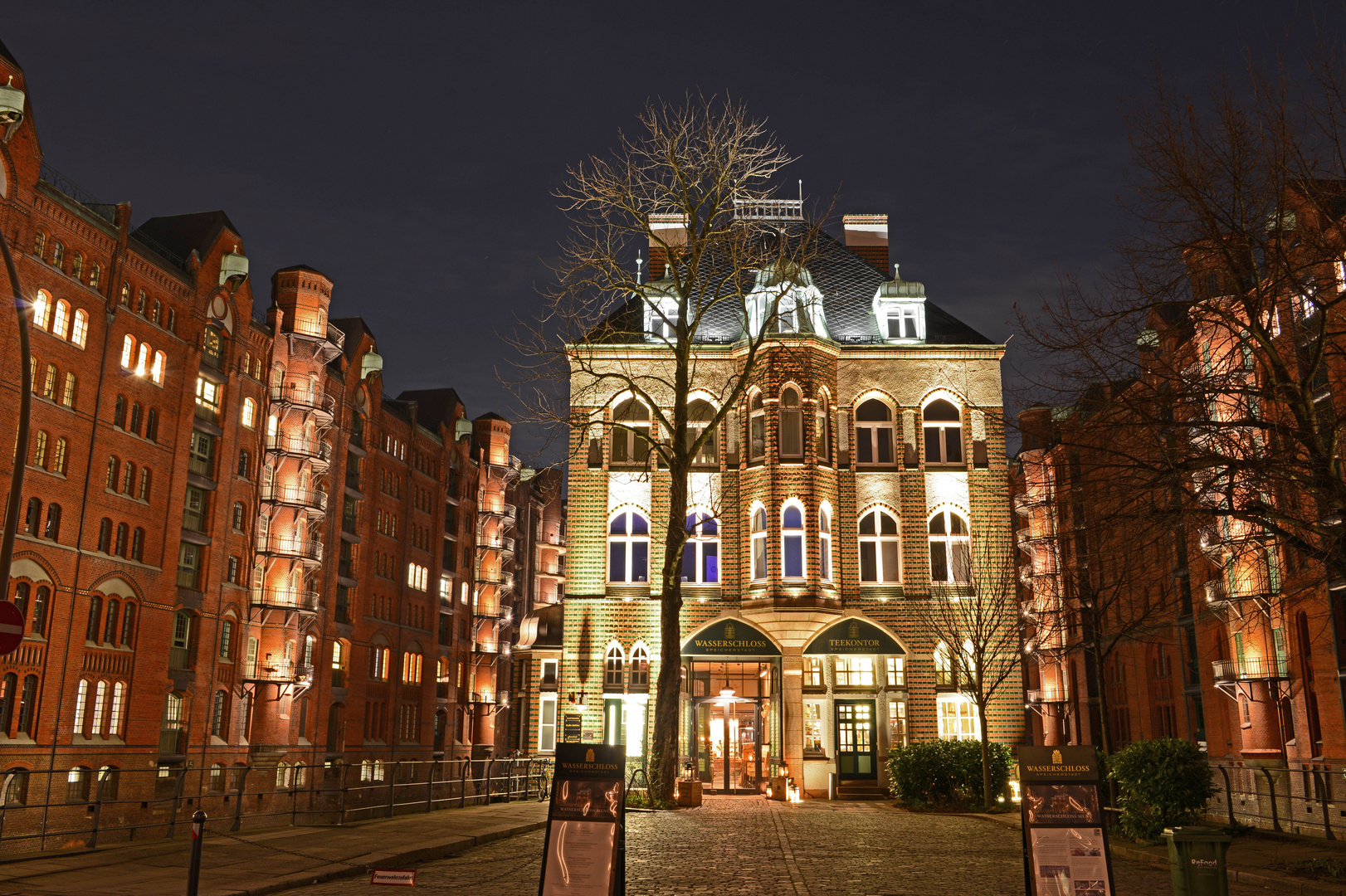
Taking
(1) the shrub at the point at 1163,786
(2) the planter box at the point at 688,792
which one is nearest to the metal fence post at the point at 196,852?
(1) the shrub at the point at 1163,786

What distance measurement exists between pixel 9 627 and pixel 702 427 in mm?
24030

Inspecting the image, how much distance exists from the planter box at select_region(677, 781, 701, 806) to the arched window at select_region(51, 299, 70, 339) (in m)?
27.2

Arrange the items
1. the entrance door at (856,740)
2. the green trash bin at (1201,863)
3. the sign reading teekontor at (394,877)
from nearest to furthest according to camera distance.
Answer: the sign reading teekontor at (394,877) → the green trash bin at (1201,863) → the entrance door at (856,740)

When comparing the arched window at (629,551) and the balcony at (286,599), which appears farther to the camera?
the balcony at (286,599)

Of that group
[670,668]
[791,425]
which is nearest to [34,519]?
[670,668]

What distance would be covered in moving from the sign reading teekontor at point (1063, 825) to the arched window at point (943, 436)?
80.3 feet

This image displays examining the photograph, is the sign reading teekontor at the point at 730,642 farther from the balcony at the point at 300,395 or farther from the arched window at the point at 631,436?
the balcony at the point at 300,395

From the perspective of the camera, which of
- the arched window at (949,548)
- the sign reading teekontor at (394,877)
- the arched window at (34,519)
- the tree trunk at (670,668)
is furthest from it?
the arched window at (34,519)

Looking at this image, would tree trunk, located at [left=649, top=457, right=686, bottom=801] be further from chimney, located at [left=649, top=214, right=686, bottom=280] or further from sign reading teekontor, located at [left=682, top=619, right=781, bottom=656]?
chimney, located at [left=649, top=214, right=686, bottom=280]

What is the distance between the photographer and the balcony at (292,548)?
5247 centimetres

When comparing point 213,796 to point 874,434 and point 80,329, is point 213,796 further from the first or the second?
point 874,434

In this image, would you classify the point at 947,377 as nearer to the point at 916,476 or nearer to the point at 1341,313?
the point at 916,476

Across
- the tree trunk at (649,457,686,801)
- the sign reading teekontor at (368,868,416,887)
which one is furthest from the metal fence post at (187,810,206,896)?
the tree trunk at (649,457,686,801)

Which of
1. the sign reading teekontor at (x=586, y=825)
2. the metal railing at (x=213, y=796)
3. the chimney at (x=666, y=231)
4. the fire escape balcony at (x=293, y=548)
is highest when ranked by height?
the chimney at (x=666, y=231)
